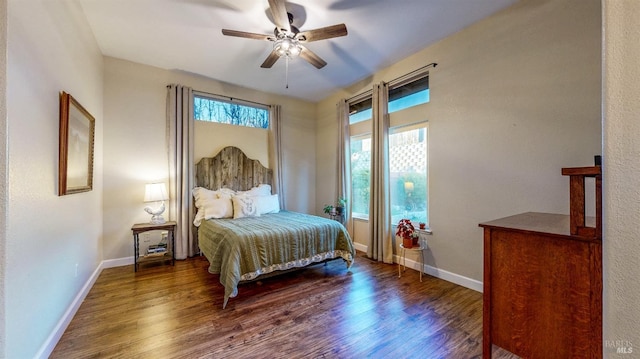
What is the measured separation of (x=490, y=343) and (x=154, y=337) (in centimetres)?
234

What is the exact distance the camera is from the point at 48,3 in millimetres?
1724

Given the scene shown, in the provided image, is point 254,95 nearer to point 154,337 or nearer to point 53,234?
point 53,234

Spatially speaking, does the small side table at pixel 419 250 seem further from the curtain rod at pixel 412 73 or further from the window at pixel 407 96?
the curtain rod at pixel 412 73

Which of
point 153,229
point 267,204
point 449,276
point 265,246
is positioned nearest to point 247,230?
point 265,246

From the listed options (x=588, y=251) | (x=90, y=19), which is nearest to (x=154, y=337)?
A: (x=588, y=251)

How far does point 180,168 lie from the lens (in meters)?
3.60

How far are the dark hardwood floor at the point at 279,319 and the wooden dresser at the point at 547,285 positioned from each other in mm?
510

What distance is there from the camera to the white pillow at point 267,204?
377cm

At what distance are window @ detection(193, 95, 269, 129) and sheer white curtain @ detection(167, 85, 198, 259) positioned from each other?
26 cm

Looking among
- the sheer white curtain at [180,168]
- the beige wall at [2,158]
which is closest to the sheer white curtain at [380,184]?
the sheer white curtain at [180,168]

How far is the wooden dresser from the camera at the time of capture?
1065 millimetres

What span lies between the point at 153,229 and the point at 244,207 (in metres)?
1.20

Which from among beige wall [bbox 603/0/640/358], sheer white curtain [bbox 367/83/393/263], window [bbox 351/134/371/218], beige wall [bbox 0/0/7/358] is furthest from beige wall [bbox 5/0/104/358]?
window [bbox 351/134/371/218]

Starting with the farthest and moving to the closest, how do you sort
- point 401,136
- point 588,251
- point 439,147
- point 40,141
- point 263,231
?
point 401,136
point 439,147
point 263,231
point 40,141
point 588,251
